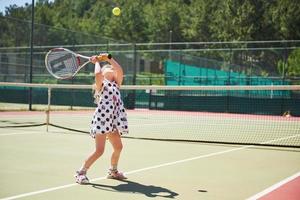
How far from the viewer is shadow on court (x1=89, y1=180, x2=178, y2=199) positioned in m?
5.72

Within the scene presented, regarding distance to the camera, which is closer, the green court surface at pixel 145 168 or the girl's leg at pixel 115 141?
the green court surface at pixel 145 168

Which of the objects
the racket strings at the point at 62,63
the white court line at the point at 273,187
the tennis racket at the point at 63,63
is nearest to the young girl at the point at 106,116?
Answer: the white court line at the point at 273,187

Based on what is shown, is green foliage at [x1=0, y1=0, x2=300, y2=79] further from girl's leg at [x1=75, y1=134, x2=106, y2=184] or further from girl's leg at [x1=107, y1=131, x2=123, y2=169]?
girl's leg at [x1=75, y1=134, x2=106, y2=184]

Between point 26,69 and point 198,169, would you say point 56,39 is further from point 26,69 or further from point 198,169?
point 198,169

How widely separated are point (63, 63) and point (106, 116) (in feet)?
9.85

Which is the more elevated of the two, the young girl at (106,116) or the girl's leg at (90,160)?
the young girl at (106,116)

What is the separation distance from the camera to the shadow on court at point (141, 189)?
5.72m

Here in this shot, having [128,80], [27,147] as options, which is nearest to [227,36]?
[128,80]

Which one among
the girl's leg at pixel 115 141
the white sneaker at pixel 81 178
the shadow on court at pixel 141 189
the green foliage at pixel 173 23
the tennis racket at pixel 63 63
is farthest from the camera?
the green foliage at pixel 173 23

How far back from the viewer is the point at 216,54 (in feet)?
136

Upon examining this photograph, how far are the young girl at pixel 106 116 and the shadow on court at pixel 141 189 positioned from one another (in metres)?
0.31

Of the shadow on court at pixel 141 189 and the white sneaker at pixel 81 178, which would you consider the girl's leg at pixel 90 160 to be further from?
the shadow on court at pixel 141 189

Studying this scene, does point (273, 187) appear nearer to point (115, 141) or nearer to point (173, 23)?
point (115, 141)

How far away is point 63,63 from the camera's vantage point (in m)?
8.99
